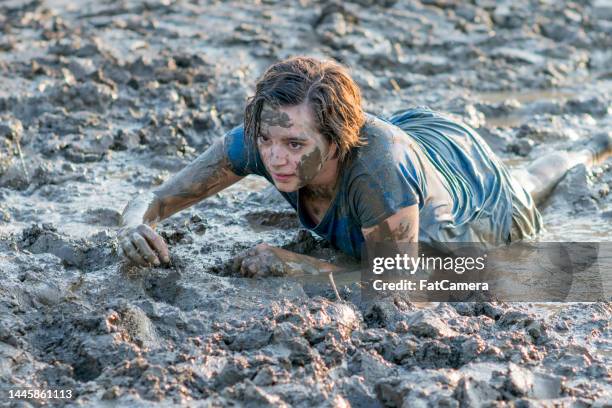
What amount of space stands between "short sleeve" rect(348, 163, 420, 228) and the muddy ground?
13.8 inches

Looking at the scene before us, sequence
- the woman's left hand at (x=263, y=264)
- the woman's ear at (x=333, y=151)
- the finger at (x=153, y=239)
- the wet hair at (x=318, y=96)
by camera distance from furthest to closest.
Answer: the woman's left hand at (x=263, y=264)
the finger at (x=153, y=239)
the woman's ear at (x=333, y=151)
the wet hair at (x=318, y=96)

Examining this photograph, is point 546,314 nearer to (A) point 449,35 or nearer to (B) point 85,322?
(B) point 85,322

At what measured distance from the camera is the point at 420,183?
4078 mm

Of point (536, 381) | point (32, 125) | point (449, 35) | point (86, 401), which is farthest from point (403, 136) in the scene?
point (449, 35)

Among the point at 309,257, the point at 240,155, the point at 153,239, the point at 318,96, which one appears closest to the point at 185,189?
the point at 240,155

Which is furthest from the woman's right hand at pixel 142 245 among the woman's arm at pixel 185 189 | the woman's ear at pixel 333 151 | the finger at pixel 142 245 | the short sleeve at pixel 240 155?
the woman's ear at pixel 333 151

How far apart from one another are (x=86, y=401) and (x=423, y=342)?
113cm

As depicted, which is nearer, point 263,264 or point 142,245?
point 142,245

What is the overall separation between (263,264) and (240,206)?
1284mm

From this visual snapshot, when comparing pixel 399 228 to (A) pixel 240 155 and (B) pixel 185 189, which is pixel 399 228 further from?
(B) pixel 185 189

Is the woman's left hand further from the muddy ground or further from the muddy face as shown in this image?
the muddy face

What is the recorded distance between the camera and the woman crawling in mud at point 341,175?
383cm

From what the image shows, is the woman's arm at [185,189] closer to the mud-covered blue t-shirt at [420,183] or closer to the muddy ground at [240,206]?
the mud-covered blue t-shirt at [420,183]

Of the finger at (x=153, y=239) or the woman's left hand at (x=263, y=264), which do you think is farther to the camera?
the woman's left hand at (x=263, y=264)
